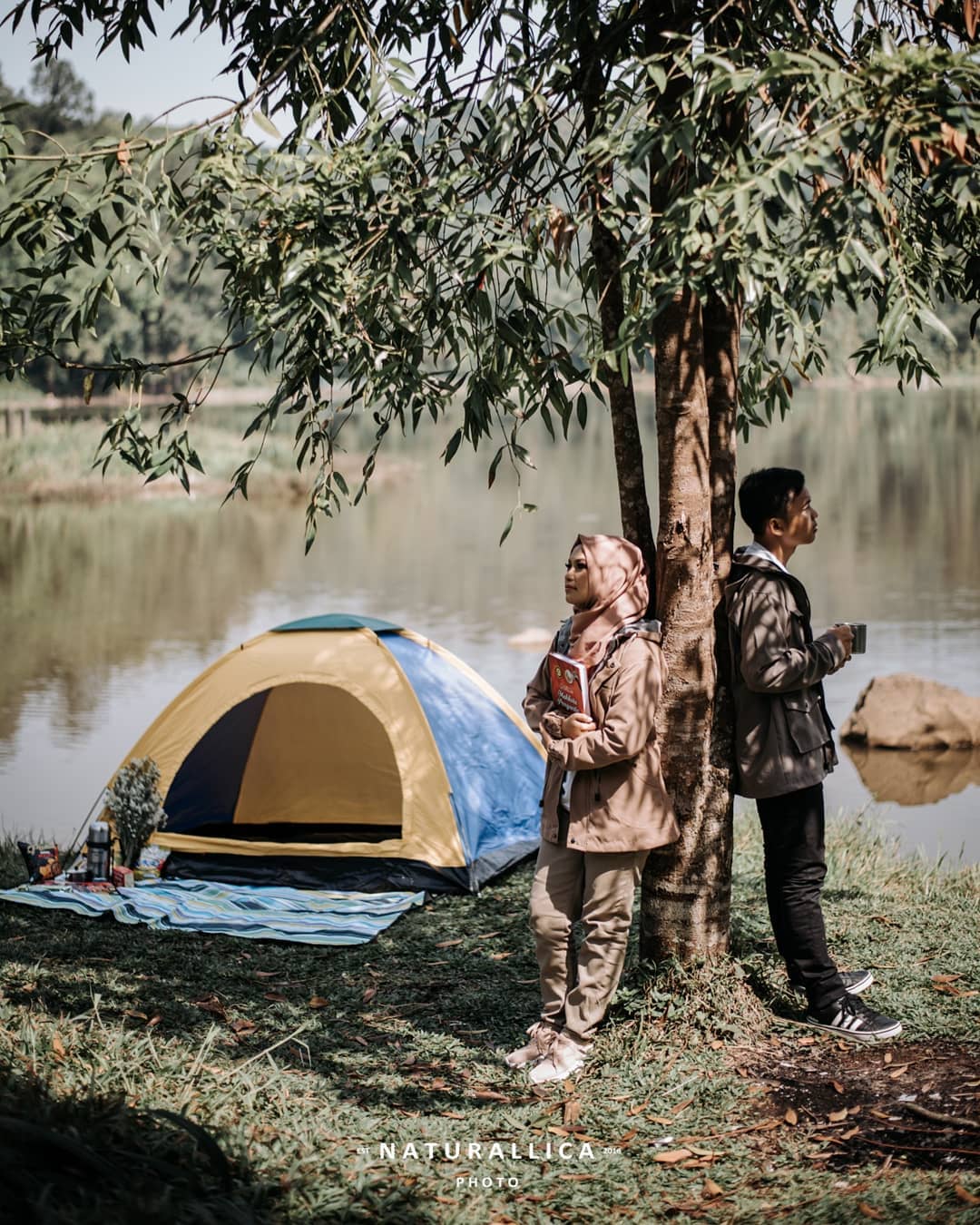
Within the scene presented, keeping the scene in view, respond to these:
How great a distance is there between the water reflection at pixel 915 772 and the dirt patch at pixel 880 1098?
518 cm

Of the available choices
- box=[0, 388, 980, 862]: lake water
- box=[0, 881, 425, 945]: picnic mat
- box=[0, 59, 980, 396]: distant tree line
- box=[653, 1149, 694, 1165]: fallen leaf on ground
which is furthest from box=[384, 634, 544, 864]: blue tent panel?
box=[0, 59, 980, 396]: distant tree line

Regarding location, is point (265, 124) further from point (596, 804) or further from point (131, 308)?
point (131, 308)

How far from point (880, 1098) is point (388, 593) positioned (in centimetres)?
1493

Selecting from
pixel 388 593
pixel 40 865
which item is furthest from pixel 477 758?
pixel 388 593

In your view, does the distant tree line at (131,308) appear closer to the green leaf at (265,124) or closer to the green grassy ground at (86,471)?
the green grassy ground at (86,471)

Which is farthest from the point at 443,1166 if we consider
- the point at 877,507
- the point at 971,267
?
the point at 877,507

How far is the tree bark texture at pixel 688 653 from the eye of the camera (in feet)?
12.1

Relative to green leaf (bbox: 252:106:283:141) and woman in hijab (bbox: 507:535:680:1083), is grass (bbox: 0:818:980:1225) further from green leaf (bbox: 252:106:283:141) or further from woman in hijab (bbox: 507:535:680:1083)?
green leaf (bbox: 252:106:283:141)

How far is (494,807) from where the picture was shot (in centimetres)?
617

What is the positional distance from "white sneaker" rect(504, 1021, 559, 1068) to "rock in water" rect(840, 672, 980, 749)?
6643 mm

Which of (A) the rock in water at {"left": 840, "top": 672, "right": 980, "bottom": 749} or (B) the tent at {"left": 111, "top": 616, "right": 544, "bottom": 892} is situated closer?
(B) the tent at {"left": 111, "top": 616, "right": 544, "bottom": 892}

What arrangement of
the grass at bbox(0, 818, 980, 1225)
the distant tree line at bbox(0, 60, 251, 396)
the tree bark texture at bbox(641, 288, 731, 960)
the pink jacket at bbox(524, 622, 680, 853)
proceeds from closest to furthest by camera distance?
1. the grass at bbox(0, 818, 980, 1225)
2. the pink jacket at bbox(524, 622, 680, 853)
3. the tree bark texture at bbox(641, 288, 731, 960)
4. the distant tree line at bbox(0, 60, 251, 396)

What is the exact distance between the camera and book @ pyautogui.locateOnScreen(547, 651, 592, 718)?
3520 mm

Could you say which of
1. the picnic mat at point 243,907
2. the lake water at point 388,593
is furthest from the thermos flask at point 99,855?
the lake water at point 388,593
